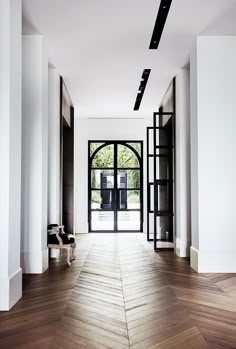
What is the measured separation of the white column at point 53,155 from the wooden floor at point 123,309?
3.18 ft

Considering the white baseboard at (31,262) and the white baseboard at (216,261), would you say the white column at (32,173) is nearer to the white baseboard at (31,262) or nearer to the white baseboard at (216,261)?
the white baseboard at (31,262)

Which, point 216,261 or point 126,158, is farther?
point 126,158

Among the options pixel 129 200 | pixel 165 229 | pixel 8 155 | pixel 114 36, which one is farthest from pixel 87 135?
pixel 8 155

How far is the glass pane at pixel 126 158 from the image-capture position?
10438 millimetres

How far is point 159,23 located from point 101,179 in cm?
620

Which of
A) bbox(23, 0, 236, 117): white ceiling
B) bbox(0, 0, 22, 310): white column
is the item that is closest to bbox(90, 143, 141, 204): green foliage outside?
bbox(23, 0, 236, 117): white ceiling

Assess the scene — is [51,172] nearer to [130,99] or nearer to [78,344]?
[130,99]

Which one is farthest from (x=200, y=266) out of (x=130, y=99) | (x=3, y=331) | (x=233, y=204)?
(x=130, y=99)

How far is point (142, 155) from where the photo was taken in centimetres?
1041

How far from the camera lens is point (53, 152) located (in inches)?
243

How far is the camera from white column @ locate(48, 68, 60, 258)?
612cm

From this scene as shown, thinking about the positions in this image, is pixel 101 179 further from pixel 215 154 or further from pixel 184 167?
pixel 215 154

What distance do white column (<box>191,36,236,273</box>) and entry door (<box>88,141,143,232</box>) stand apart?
5.44m

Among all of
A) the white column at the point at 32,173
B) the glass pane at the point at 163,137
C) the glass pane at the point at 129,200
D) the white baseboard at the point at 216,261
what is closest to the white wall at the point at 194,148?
the white baseboard at the point at 216,261
